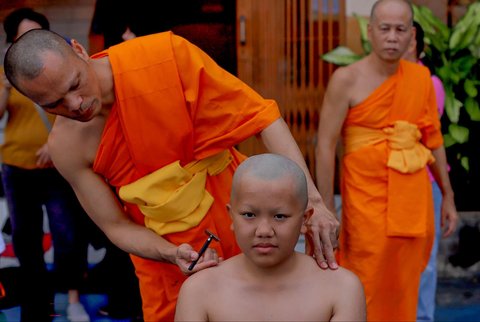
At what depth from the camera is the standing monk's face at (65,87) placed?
140 inches

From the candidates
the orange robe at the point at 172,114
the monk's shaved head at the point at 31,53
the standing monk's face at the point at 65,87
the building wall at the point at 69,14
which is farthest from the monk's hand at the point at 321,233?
the building wall at the point at 69,14

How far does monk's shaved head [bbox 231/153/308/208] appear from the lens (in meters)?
3.30

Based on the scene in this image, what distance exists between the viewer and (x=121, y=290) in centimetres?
652

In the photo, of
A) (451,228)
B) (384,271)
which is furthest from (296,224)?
(451,228)

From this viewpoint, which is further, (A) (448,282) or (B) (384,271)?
(A) (448,282)

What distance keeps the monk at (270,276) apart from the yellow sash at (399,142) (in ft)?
7.32

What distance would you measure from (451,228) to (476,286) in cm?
125

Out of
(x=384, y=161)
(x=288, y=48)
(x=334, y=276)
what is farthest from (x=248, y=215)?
(x=288, y=48)

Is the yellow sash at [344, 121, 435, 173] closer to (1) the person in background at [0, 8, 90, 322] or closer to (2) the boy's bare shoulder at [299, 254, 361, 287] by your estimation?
(1) the person in background at [0, 8, 90, 322]

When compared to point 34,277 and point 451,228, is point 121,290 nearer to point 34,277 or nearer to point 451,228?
point 34,277

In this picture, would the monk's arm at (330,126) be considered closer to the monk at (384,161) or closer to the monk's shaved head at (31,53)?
the monk at (384,161)

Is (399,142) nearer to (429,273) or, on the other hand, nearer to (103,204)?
(429,273)

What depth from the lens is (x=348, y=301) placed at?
3.33 m

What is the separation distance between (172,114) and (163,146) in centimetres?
12
